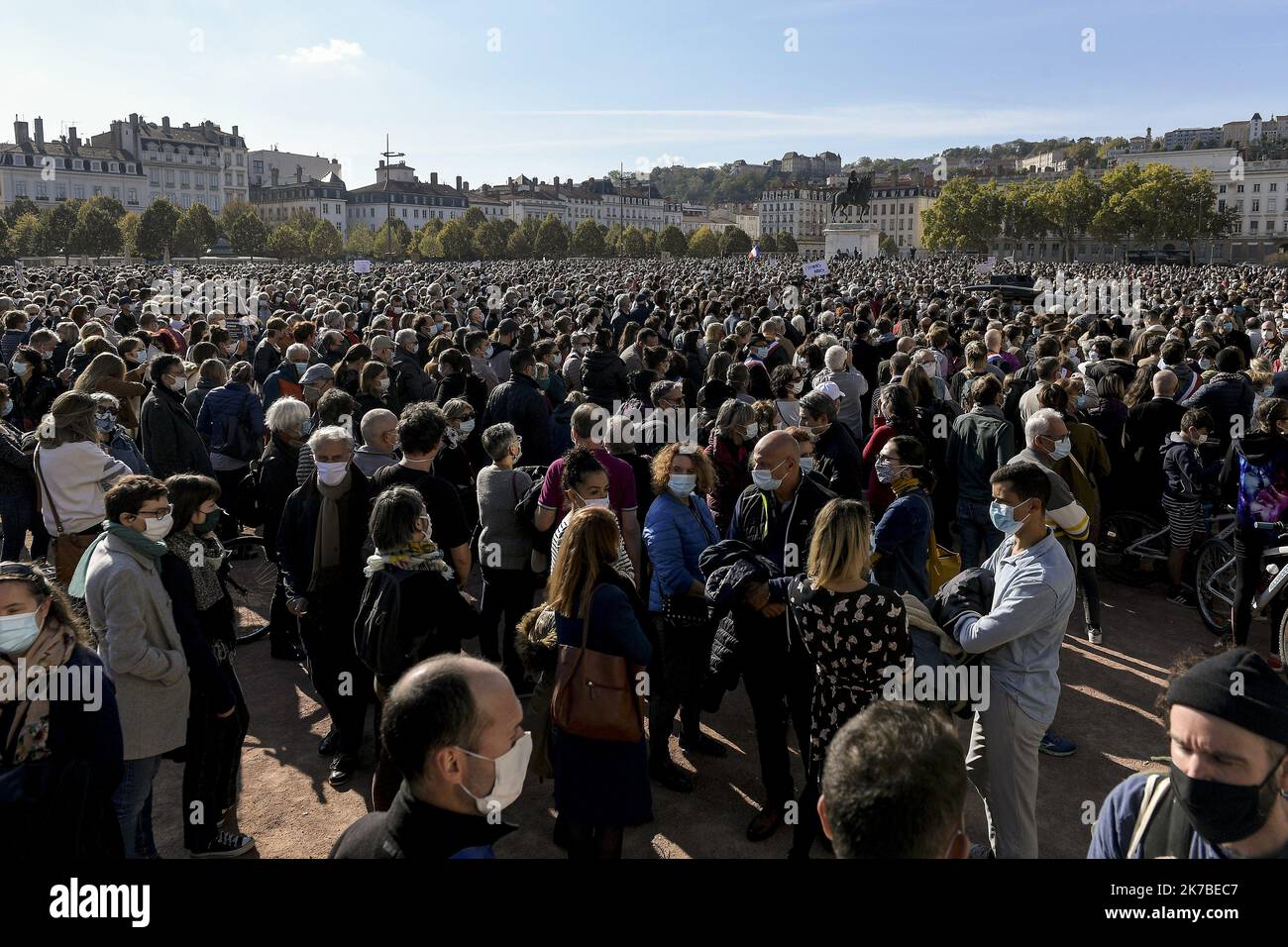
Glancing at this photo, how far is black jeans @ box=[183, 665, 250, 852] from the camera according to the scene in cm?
Answer: 427

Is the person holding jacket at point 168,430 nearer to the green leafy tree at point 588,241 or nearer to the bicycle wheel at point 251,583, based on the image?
the bicycle wheel at point 251,583

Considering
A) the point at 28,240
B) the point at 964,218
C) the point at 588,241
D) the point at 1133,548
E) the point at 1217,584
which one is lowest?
the point at 1217,584

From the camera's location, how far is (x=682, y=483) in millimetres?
4809

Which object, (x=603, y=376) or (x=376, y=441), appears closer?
(x=376, y=441)

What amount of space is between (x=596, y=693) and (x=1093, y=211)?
10865 centimetres

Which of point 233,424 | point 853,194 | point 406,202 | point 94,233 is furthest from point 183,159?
point 233,424

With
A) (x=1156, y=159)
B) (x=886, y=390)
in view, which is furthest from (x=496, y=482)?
(x=1156, y=159)

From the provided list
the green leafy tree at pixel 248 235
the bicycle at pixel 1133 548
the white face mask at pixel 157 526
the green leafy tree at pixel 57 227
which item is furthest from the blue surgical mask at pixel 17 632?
the green leafy tree at pixel 248 235

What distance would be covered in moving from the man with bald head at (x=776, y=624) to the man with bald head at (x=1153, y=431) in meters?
4.69

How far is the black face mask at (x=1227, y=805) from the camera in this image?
7.12ft

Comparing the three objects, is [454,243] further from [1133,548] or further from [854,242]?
[1133,548]

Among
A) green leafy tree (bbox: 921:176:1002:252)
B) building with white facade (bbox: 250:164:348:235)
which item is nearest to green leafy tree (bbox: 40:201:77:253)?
building with white facade (bbox: 250:164:348:235)

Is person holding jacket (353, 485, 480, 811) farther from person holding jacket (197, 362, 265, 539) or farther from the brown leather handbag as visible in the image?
person holding jacket (197, 362, 265, 539)
